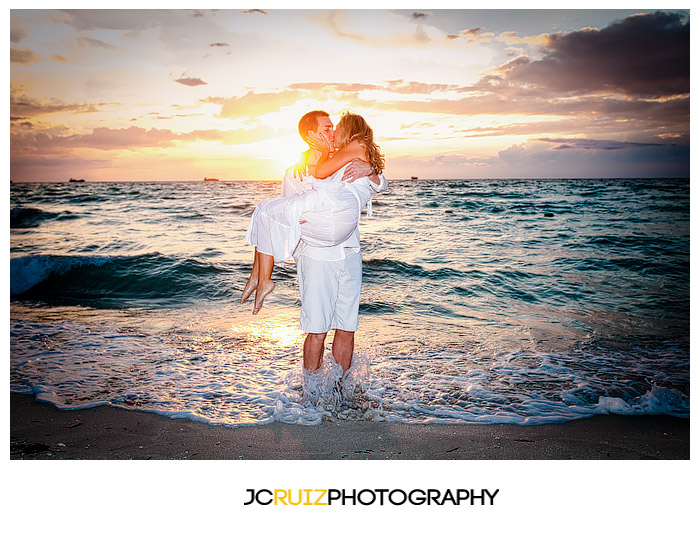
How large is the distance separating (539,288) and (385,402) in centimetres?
541

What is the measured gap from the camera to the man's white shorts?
3.31m

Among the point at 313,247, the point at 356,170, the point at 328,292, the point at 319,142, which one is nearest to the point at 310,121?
the point at 319,142

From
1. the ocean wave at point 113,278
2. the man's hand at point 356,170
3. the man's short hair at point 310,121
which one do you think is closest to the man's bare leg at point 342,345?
the man's hand at point 356,170

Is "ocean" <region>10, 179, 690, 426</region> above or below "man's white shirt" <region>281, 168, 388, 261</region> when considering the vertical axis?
below

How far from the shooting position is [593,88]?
38.7 ft

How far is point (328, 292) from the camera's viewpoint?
11.0 feet

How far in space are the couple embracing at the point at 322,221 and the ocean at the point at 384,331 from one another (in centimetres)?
58

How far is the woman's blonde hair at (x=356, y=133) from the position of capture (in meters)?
3.11

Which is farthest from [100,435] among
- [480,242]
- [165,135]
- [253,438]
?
[165,135]

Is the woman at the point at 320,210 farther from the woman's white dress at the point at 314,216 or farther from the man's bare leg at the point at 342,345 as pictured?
the man's bare leg at the point at 342,345
